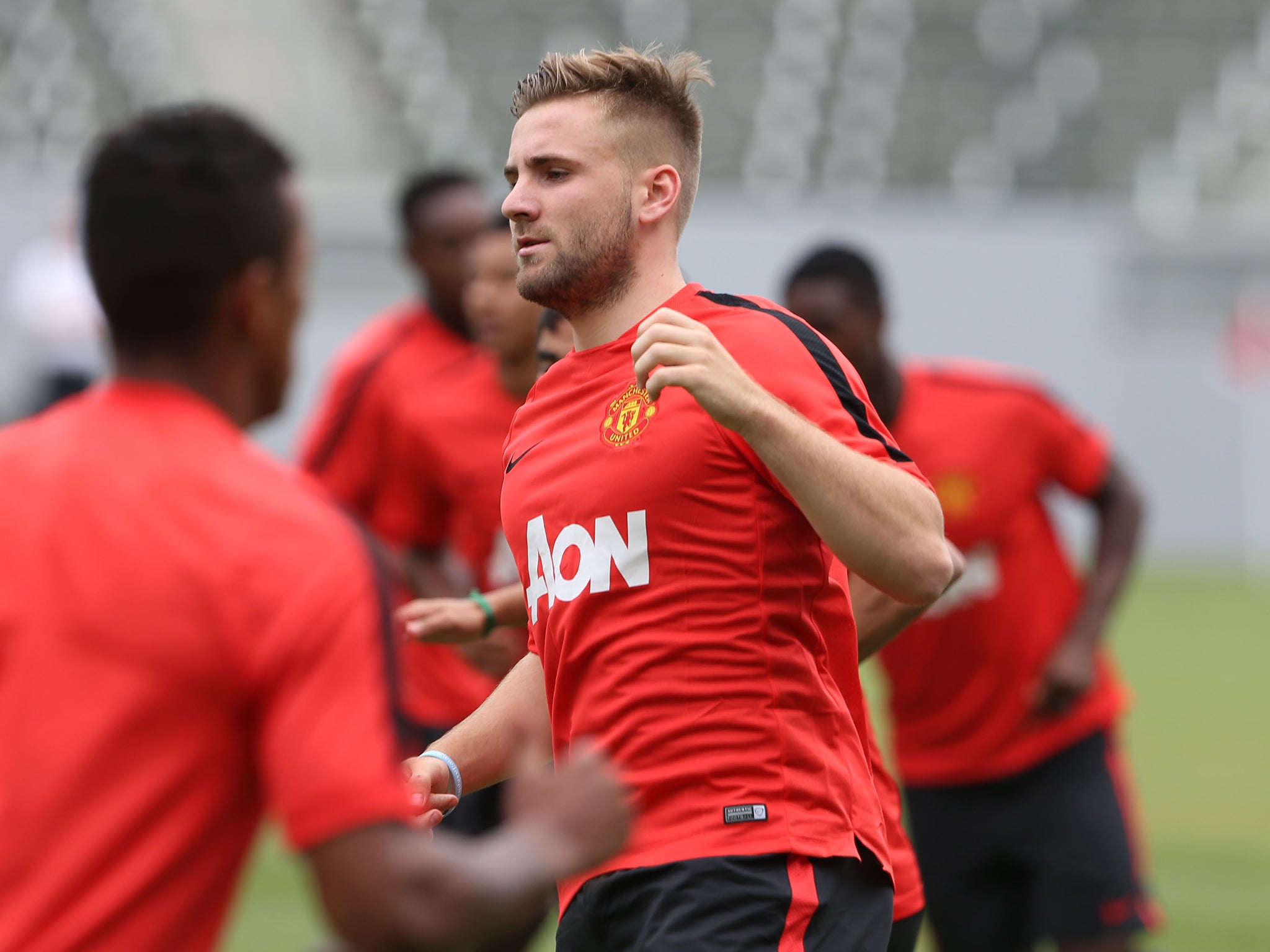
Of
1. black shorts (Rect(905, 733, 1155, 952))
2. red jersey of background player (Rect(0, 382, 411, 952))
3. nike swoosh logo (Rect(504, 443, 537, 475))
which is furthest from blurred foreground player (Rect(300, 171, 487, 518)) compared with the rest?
red jersey of background player (Rect(0, 382, 411, 952))

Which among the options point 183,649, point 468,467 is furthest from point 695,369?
point 468,467

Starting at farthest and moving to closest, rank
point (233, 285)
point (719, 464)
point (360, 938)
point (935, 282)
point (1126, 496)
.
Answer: point (935, 282) < point (1126, 496) < point (719, 464) < point (233, 285) < point (360, 938)

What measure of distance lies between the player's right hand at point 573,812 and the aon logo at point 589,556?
821 millimetres

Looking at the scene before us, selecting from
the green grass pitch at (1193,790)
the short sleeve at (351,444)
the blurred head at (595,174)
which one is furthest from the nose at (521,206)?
the green grass pitch at (1193,790)

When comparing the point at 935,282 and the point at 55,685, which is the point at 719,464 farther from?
the point at 935,282

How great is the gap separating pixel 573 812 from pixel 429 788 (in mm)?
907

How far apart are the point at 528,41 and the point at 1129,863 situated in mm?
21966

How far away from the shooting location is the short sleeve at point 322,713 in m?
1.86

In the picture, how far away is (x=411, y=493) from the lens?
243 inches

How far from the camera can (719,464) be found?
2.94 m

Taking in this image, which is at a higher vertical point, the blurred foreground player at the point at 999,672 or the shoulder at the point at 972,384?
the shoulder at the point at 972,384

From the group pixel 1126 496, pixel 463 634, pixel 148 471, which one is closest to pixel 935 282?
pixel 1126 496

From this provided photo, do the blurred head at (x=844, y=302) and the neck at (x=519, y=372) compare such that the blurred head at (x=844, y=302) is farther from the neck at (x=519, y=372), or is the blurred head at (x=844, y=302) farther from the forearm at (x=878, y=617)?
the forearm at (x=878, y=617)

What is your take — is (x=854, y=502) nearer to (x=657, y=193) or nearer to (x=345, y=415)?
(x=657, y=193)
